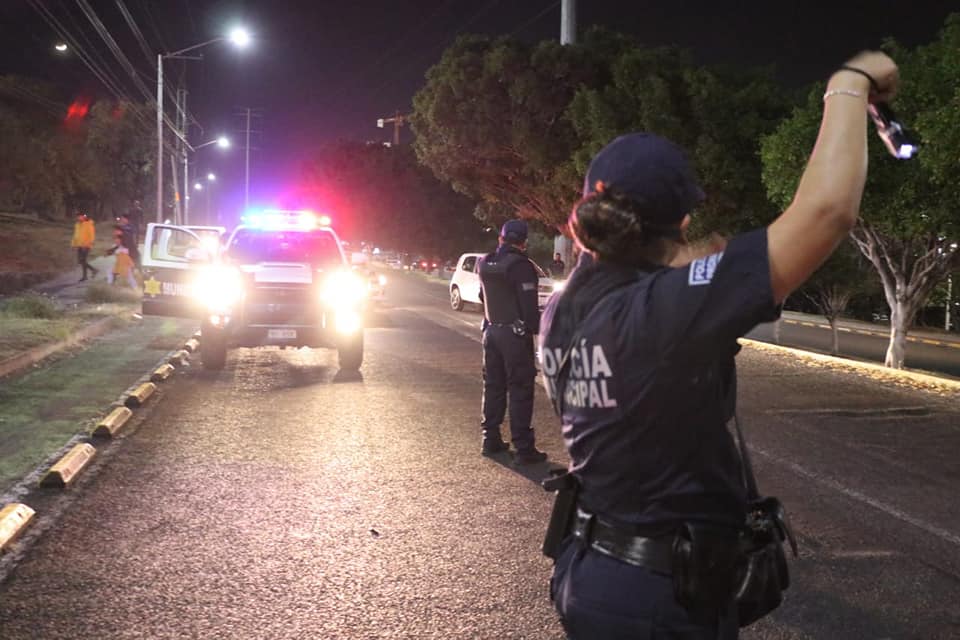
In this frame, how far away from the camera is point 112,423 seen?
8938mm

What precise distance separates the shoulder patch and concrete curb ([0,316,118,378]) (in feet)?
38.5

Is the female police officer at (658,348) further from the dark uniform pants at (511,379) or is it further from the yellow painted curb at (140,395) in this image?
the yellow painted curb at (140,395)

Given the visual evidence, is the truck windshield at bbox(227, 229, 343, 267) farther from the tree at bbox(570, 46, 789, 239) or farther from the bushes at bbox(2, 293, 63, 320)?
the tree at bbox(570, 46, 789, 239)

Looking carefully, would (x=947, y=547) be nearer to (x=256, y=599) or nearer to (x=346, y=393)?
(x=256, y=599)

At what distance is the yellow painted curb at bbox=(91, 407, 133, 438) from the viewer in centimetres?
869

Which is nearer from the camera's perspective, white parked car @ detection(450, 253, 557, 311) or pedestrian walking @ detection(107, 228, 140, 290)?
pedestrian walking @ detection(107, 228, 140, 290)

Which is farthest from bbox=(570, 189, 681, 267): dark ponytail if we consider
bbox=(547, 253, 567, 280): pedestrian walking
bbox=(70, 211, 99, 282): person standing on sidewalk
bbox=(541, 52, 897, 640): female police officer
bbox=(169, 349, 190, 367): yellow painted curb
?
bbox=(547, 253, 567, 280): pedestrian walking

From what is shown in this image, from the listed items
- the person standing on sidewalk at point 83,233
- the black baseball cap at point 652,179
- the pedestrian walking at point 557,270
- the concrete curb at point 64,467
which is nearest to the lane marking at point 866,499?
the black baseball cap at point 652,179

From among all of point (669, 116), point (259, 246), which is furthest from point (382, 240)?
point (259, 246)

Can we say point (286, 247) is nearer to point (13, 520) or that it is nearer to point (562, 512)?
point (13, 520)

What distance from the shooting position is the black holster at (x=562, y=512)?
7.50 feet

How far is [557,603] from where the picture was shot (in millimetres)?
2234

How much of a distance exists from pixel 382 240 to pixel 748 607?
71.0m

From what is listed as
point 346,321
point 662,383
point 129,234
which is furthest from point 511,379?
point 129,234
